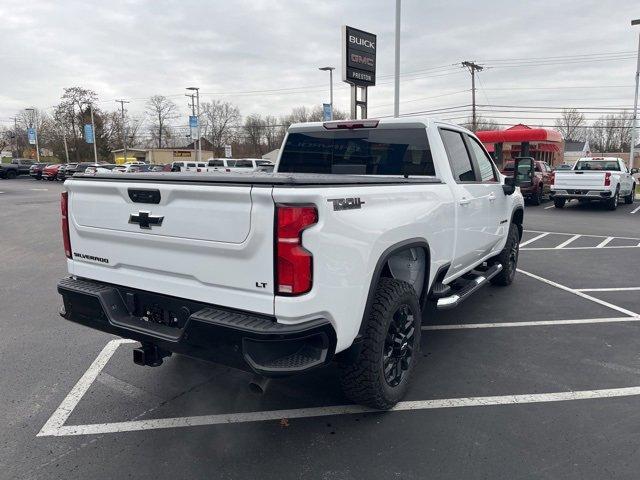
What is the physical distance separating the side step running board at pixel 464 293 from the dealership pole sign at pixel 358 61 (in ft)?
39.8

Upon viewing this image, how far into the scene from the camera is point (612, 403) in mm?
3551

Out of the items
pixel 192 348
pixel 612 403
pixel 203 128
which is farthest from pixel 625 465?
pixel 203 128

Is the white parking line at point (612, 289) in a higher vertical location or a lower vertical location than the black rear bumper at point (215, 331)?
lower

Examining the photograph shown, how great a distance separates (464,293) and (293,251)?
Result: 2484 millimetres

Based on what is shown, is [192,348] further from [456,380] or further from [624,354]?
[624,354]

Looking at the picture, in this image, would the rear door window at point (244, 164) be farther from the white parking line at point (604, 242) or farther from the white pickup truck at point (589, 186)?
the white parking line at point (604, 242)

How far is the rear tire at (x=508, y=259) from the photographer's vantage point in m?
6.48

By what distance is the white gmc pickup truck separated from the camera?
2531 mm

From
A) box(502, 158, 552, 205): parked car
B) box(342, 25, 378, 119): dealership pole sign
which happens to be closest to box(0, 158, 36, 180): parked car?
box(342, 25, 378, 119): dealership pole sign

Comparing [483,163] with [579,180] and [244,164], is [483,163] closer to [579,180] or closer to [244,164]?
[579,180]

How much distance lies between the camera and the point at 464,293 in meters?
4.48

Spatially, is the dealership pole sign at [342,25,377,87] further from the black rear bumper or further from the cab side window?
the black rear bumper

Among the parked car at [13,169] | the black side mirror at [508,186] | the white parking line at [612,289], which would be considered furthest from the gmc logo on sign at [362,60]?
the parked car at [13,169]

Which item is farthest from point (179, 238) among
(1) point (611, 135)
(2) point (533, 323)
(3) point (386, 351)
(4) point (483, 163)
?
(1) point (611, 135)
